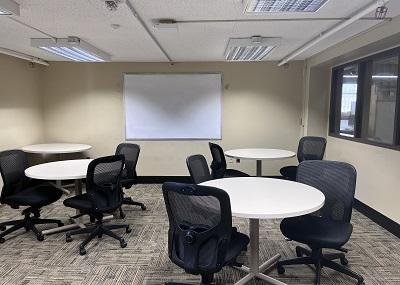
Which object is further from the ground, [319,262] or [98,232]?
[319,262]

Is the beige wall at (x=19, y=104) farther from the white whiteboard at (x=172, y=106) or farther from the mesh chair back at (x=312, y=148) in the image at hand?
the mesh chair back at (x=312, y=148)

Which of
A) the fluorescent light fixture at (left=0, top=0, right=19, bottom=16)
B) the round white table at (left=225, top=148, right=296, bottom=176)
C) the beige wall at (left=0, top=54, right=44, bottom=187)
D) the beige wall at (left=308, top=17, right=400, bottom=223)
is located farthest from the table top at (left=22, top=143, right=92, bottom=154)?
the beige wall at (left=308, top=17, right=400, bottom=223)

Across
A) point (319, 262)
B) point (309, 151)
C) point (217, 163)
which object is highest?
point (309, 151)

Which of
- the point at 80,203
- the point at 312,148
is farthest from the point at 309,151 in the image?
the point at 80,203

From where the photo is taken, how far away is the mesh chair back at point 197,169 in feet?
8.90

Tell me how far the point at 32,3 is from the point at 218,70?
3.57 metres

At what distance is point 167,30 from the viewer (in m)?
3.24

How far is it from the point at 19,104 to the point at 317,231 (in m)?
4.83

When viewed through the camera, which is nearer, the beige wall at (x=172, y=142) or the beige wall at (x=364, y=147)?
the beige wall at (x=364, y=147)

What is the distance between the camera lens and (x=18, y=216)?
4.09 meters

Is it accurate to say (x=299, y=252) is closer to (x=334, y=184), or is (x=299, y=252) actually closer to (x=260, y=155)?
(x=334, y=184)

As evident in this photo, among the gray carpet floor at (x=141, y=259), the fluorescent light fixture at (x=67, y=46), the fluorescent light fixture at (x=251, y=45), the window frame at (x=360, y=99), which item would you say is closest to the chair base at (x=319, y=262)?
the gray carpet floor at (x=141, y=259)

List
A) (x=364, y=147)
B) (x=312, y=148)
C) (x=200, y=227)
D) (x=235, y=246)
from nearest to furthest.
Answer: (x=200, y=227) → (x=235, y=246) → (x=364, y=147) → (x=312, y=148)

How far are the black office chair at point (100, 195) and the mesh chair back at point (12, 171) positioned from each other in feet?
2.33
